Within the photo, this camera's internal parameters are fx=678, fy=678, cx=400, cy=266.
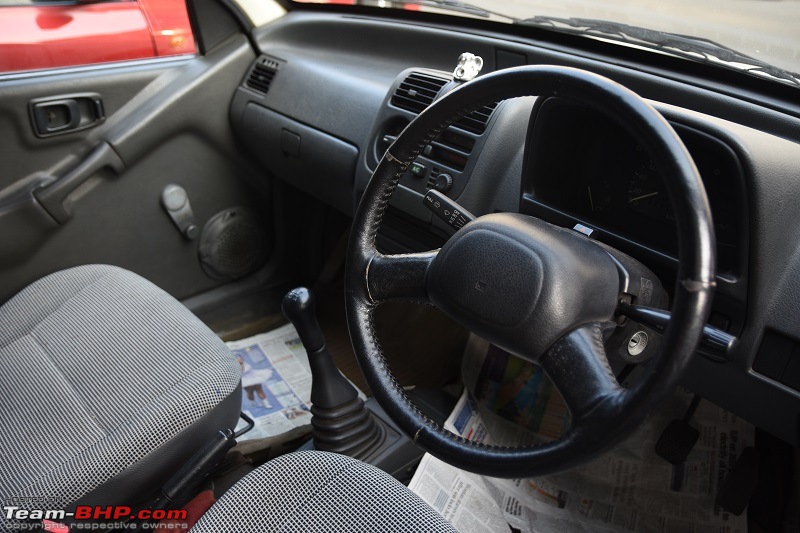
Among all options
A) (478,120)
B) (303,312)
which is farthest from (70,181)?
(478,120)

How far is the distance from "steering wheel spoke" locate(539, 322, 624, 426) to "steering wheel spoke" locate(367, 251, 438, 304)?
193mm

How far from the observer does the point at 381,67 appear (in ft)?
5.54

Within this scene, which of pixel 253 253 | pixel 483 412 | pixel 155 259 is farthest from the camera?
pixel 253 253

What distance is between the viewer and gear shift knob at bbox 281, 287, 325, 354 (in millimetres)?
1182

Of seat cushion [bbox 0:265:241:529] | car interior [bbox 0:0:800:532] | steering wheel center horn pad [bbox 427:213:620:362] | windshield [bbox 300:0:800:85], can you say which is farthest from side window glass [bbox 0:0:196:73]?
steering wheel center horn pad [bbox 427:213:620:362]

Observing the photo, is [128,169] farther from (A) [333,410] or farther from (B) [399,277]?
(B) [399,277]

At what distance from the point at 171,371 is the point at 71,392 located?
0.15 m

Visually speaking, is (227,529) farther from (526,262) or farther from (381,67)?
(381,67)

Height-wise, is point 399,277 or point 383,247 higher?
point 399,277

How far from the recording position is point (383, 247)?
5.28ft

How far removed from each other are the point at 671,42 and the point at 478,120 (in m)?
0.36

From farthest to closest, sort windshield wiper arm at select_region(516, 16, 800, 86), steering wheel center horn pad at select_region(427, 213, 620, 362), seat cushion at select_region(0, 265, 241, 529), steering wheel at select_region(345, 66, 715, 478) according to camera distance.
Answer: windshield wiper arm at select_region(516, 16, 800, 86) → seat cushion at select_region(0, 265, 241, 529) → steering wheel center horn pad at select_region(427, 213, 620, 362) → steering wheel at select_region(345, 66, 715, 478)

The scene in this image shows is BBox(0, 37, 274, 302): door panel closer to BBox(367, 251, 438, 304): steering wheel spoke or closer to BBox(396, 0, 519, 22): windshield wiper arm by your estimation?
BBox(396, 0, 519, 22): windshield wiper arm

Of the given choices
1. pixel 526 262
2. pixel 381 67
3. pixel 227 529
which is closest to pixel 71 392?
pixel 227 529
